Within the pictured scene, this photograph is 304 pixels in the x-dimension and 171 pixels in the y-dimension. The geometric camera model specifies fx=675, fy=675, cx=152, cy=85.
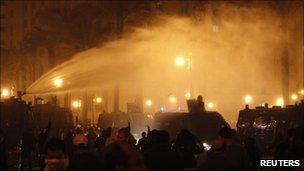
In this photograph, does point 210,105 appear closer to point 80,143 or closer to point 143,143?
point 143,143

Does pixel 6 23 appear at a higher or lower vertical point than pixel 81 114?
higher

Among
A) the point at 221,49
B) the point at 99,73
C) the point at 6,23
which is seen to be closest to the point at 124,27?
the point at 99,73

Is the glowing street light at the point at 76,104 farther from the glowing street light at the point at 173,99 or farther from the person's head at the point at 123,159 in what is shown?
the person's head at the point at 123,159

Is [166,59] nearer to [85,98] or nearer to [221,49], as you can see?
[221,49]

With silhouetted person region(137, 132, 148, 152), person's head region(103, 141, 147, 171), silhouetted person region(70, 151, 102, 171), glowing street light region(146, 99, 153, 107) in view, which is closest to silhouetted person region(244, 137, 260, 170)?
silhouetted person region(137, 132, 148, 152)

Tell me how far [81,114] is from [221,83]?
50.7 feet

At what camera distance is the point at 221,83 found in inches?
2776

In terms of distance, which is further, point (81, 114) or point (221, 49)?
point (81, 114)

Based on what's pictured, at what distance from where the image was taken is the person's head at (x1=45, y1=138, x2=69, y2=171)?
26.1 ft

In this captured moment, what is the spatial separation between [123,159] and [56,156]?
106cm

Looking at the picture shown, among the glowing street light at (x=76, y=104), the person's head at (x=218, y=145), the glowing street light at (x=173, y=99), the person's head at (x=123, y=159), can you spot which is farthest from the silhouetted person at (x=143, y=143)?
the glowing street light at (x=173, y=99)

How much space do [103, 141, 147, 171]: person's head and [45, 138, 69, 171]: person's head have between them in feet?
2.41

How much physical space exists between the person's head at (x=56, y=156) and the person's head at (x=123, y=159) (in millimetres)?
733

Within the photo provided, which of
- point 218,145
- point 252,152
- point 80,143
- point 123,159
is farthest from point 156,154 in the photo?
point 252,152
